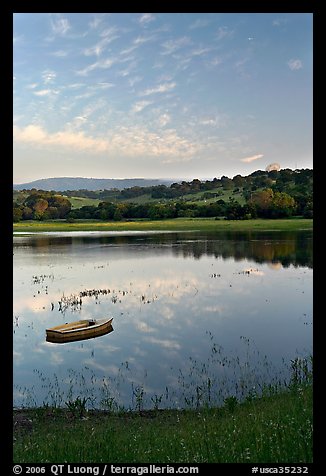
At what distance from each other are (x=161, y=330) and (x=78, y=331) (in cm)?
520

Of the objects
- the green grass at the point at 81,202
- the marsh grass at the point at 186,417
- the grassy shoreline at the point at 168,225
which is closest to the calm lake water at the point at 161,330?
the marsh grass at the point at 186,417

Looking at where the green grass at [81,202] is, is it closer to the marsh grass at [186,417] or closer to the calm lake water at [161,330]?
the calm lake water at [161,330]

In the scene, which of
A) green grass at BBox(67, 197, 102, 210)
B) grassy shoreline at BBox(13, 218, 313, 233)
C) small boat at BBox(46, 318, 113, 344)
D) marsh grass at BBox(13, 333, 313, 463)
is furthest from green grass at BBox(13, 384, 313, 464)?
green grass at BBox(67, 197, 102, 210)

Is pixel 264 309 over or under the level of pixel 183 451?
under

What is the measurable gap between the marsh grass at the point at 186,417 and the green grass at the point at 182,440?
18 millimetres

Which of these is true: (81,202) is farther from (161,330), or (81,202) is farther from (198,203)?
(161,330)

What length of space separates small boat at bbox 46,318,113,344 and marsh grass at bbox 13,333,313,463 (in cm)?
529

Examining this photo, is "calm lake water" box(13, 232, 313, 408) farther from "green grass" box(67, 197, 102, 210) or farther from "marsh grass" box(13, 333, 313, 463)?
"green grass" box(67, 197, 102, 210)

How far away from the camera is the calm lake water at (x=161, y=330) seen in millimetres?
17025

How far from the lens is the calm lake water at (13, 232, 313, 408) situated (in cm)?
1703

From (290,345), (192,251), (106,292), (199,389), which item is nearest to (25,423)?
(199,389)

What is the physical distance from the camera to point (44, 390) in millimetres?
17312
